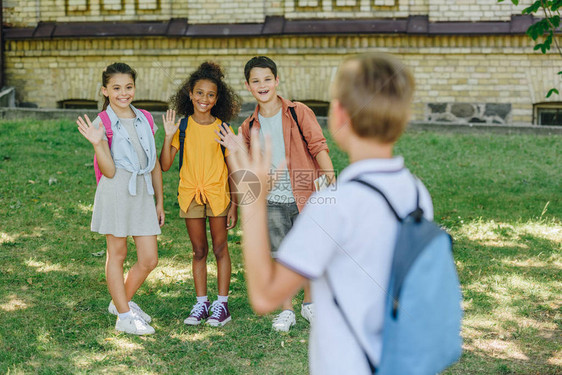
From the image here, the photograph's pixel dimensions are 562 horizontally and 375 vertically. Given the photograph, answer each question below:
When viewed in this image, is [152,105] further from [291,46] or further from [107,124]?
[107,124]

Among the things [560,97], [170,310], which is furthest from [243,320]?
[560,97]

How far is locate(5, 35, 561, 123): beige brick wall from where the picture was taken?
1190 centimetres

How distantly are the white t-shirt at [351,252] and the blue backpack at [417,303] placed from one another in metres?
0.04

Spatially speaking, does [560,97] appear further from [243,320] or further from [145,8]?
[243,320]

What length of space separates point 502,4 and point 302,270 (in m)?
11.4

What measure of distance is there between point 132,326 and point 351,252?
2.96m

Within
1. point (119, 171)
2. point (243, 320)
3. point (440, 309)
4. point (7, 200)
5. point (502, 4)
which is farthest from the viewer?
point (502, 4)

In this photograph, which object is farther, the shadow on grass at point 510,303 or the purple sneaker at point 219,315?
the purple sneaker at point 219,315

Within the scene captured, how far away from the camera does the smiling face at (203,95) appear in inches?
175

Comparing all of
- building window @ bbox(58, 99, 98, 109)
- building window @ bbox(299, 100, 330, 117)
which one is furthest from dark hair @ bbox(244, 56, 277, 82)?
building window @ bbox(58, 99, 98, 109)

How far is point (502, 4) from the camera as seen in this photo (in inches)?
461

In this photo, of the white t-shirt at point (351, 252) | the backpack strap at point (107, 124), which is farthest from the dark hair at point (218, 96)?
the white t-shirt at point (351, 252)

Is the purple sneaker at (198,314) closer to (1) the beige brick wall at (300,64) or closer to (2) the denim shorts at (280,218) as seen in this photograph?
(2) the denim shorts at (280,218)

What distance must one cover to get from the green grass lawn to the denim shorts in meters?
0.63
